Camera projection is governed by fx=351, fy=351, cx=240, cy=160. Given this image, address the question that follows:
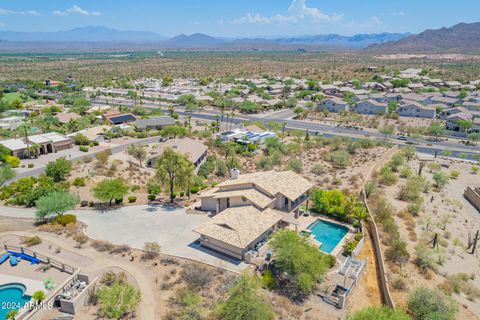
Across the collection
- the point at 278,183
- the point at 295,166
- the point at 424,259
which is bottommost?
the point at 424,259

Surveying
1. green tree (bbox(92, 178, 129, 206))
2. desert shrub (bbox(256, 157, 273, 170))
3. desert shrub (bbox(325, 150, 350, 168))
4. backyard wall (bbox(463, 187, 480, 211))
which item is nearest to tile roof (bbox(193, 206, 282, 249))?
green tree (bbox(92, 178, 129, 206))

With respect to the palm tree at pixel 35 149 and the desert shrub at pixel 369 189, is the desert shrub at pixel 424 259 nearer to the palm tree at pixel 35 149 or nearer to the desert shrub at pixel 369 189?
the desert shrub at pixel 369 189

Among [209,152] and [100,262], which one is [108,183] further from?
[209,152]

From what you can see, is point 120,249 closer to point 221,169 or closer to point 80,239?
point 80,239

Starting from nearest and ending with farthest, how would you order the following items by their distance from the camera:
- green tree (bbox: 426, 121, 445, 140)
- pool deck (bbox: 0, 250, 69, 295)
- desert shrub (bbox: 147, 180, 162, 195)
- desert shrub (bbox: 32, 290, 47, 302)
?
desert shrub (bbox: 32, 290, 47, 302) < pool deck (bbox: 0, 250, 69, 295) < desert shrub (bbox: 147, 180, 162, 195) < green tree (bbox: 426, 121, 445, 140)

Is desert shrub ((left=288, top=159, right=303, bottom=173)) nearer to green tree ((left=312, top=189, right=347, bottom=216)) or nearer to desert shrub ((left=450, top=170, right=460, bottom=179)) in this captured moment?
green tree ((left=312, top=189, right=347, bottom=216))

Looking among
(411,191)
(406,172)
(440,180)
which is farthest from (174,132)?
(440,180)
